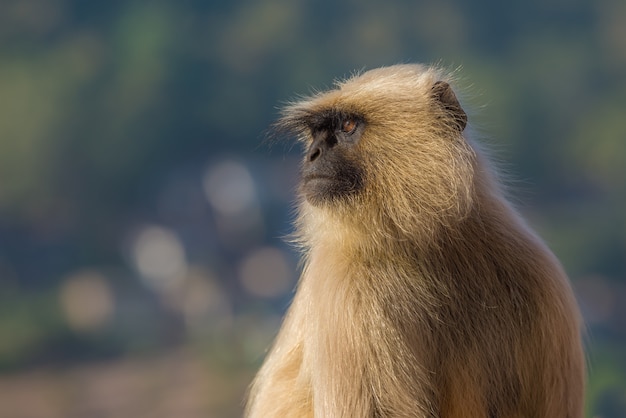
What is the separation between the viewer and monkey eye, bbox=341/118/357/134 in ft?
17.4

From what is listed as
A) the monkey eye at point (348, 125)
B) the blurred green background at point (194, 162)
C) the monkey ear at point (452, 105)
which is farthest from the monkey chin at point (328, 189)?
the blurred green background at point (194, 162)

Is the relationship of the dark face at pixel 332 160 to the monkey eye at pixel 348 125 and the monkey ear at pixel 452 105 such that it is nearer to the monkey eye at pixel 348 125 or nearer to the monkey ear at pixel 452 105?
the monkey eye at pixel 348 125

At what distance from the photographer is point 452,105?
17.1ft

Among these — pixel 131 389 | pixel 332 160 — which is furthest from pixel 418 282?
pixel 131 389

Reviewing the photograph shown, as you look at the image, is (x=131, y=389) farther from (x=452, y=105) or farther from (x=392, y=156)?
(x=452, y=105)

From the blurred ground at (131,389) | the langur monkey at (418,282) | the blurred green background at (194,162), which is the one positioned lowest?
the blurred ground at (131,389)

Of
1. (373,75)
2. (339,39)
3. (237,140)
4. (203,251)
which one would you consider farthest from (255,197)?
(373,75)

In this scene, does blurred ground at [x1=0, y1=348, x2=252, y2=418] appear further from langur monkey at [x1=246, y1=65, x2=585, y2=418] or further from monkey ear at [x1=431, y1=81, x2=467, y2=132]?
monkey ear at [x1=431, y1=81, x2=467, y2=132]

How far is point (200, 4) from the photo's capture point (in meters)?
49.5

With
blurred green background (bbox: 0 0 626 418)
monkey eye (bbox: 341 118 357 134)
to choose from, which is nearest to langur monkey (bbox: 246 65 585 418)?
monkey eye (bbox: 341 118 357 134)

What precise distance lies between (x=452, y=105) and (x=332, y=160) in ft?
2.05

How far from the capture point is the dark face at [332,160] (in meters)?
5.12

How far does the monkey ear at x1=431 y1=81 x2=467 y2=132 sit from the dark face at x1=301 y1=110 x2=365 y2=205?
396 millimetres

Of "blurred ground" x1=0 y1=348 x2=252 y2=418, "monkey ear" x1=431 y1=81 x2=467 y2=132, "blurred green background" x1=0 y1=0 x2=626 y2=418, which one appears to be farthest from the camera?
"blurred green background" x1=0 y1=0 x2=626 y2=418
